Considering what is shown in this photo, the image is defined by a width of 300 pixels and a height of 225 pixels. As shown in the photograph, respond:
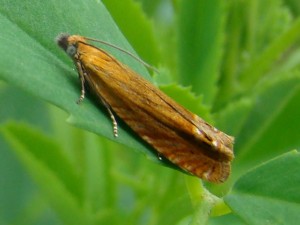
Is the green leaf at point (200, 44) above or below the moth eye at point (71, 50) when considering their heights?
above

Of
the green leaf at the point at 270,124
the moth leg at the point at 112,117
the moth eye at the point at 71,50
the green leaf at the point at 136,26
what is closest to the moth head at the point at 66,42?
the moth eye at the point at 71,50

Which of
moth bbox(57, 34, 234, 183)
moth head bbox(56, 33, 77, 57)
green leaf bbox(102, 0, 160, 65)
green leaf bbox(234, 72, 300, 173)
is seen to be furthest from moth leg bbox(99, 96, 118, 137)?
green leaf bbox(234, 72, 300, 173)

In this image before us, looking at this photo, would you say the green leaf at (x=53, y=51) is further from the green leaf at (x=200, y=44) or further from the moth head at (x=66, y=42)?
the green leaf at (x=200, y=44)

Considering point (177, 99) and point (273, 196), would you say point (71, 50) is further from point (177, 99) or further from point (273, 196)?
point (273, 196)

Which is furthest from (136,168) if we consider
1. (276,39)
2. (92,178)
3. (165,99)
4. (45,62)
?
(45,62)

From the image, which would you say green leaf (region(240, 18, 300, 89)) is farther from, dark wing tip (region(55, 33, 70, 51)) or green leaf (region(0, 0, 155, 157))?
dark wing tip (region(55, 33, 70, 51))

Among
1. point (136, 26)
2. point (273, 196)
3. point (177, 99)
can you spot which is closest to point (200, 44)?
point (136, 26)

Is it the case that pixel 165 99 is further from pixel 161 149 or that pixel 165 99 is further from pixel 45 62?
pixel 45 62
